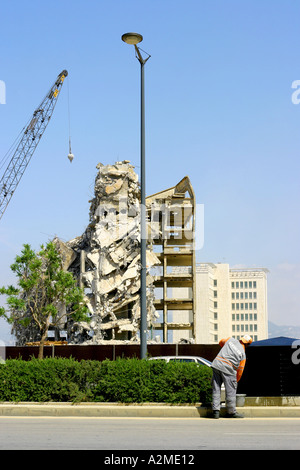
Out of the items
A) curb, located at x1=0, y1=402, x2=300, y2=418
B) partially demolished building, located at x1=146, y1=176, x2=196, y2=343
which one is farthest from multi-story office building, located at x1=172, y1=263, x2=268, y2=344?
curb, located at x1=0, y1=402, x2=300, y2=418

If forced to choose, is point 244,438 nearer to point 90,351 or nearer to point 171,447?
point 171,447

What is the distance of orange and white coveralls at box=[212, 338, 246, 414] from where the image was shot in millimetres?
13359

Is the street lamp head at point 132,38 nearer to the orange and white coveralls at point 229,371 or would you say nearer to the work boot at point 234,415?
the orange and white coveralls at point 229,371

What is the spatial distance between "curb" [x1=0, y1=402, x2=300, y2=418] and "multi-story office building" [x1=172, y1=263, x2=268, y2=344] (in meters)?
145

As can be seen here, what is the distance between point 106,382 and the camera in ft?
48.2

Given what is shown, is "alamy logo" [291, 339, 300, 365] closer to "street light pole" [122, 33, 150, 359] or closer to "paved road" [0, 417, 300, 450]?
"paved road" [0, 417, 300, 450]

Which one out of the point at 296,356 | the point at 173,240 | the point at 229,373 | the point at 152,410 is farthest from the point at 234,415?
the point at 173,240

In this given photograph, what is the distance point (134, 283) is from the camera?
69.9 meters

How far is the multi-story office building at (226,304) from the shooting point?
570 ft

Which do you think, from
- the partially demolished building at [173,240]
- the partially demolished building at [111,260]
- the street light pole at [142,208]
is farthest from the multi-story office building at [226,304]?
the street light pole at [142,208]

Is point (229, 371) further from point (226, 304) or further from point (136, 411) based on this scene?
point (226, 304)

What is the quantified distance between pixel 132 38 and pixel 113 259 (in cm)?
4975
